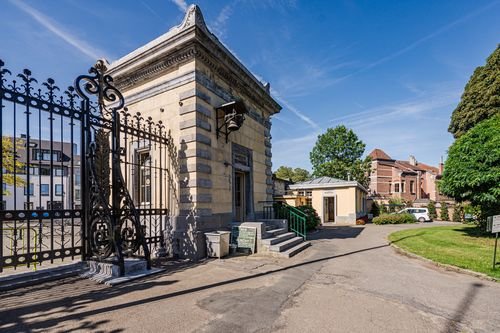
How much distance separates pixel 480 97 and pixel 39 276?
86.6 feet

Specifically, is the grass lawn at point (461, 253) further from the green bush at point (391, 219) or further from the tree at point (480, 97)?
the tree at point (480, 97)

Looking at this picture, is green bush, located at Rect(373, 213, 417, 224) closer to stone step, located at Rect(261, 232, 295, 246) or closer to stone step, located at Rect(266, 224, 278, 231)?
stone step, located at Rect(261, 232, 295, 246)

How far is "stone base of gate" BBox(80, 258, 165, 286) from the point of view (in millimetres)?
5027

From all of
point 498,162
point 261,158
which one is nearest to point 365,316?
point 261,158

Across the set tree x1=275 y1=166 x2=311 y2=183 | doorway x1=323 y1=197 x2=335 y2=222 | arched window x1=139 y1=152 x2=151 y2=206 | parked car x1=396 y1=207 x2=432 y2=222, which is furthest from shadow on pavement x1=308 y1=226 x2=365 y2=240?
tree x1=275 y1=166 x2=311 y2=183

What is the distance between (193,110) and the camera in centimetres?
750

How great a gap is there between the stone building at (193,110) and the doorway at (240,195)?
0.19 meters

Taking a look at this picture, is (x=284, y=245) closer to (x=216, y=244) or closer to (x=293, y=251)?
(x=293, y=251)

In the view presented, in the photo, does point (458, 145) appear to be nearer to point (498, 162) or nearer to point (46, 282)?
point (498, 162)

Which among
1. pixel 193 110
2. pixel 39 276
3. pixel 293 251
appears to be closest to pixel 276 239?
pixel 293 251

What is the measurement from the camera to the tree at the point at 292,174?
5112cm

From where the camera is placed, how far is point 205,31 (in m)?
7.67

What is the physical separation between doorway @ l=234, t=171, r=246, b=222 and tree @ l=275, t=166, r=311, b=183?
40133mm

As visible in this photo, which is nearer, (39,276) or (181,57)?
(39,276)
